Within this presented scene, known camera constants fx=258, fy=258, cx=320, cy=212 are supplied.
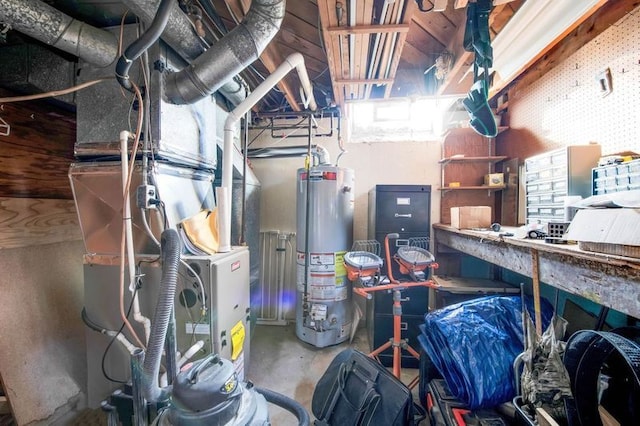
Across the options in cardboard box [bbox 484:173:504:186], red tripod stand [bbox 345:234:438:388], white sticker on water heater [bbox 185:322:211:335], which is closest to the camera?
white sticker on water heater [bbox 185:322:211:335]

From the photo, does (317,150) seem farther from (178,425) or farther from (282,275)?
(178,425)

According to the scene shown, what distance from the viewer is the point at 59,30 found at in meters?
1.24

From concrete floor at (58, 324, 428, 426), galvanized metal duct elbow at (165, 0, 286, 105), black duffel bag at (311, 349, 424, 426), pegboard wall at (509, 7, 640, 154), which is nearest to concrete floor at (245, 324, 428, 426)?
concrete floor at (58, 324, 428, 426)

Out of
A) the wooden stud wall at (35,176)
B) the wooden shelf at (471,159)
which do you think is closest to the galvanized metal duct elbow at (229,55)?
the wooden stud wall at (35,176)

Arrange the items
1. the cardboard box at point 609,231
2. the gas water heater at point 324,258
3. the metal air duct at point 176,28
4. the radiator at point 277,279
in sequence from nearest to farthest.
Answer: the cardboard box at point 609,231, the metal air duct at point 176,28, the gas water heater at point 324,258, the radiator at point 277,279

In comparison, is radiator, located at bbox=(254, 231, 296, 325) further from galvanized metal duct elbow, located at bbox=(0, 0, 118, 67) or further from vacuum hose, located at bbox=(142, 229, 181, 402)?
galvanized metal duct elbow, located at bbox=(0, 0, 118, 67)

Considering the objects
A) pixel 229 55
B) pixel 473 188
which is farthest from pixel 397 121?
pixel 229 55

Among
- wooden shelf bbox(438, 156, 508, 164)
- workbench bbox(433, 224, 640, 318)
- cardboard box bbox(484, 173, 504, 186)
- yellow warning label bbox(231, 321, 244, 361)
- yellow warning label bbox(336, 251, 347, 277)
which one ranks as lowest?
yellow warning label bbox(231, 321, 244, 361)

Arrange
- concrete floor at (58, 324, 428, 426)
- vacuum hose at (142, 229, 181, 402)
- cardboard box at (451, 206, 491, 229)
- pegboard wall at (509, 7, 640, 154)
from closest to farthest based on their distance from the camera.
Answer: vacuum hose at (142, 229, 181, 402), pegboard wall at (509, 7, 640, 154), concrete floor at (58, 324, 428, 426), cardboard box at (451, 206, 491, 229)

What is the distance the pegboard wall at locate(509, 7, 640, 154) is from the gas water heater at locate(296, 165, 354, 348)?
181 cm

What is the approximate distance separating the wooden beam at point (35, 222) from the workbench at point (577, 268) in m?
2.92

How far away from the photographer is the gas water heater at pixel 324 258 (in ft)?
8.19

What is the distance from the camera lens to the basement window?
310 centimetres

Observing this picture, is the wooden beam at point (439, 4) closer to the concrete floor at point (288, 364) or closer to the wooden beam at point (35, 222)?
the concrete floor at point (288, 364)
